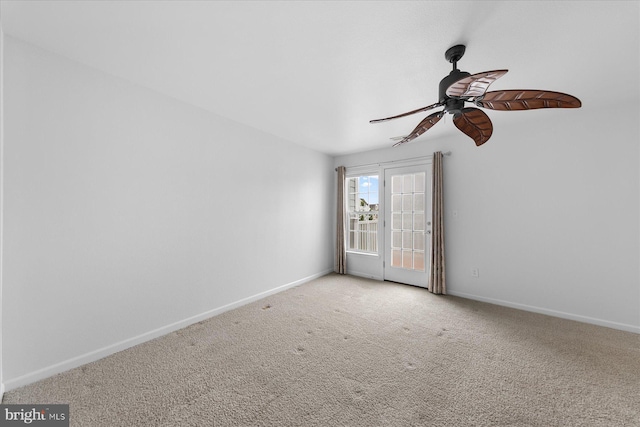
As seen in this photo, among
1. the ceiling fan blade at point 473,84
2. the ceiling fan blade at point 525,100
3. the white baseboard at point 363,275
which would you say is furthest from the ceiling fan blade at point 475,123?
the white baseboard at point 363,275

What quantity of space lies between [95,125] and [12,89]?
1.48 feet

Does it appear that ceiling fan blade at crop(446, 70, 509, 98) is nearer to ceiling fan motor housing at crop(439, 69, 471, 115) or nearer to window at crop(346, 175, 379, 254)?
ceiling fan motor housing at crop(439, 69, 471, 115)

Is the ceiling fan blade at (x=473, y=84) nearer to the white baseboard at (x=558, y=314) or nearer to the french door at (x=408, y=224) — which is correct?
the french door at (x=408, y=224)

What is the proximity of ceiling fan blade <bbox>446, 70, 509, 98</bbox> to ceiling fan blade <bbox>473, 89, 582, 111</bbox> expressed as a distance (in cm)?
20

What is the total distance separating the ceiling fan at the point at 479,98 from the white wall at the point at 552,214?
1.42 meters

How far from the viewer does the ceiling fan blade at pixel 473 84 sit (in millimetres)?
1186

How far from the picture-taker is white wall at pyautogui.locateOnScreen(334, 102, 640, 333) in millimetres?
2643

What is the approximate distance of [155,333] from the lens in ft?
7.95

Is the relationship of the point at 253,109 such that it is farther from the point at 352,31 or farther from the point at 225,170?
the point at 352,31

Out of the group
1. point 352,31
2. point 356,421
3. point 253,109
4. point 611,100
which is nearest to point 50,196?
point 253,109

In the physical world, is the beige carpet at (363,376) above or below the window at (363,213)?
below

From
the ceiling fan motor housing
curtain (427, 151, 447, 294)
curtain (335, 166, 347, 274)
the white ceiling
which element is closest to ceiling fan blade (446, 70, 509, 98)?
the ceiling fan motor housing
